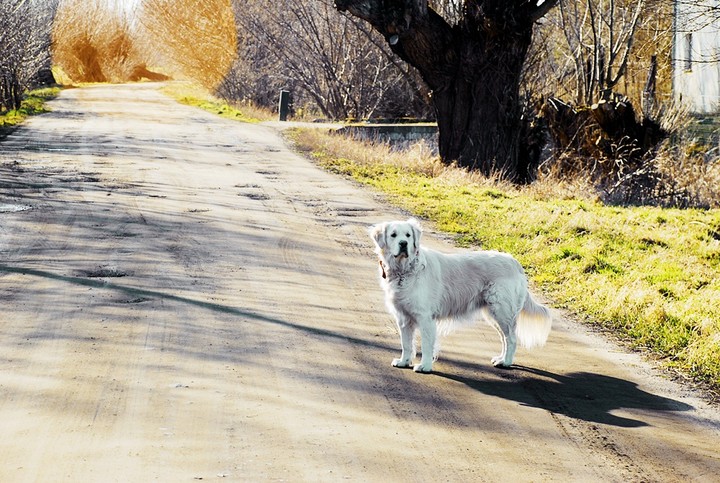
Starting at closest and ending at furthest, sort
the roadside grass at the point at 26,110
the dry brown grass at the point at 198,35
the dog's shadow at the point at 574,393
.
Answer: the dog's shadow at the point at 574,393 → the roadside grass at the point at 26,110 → the dry brown grass at the point at 198,35

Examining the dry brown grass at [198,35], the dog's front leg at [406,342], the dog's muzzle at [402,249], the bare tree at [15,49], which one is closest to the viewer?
the dog's muzzle at [402,249]

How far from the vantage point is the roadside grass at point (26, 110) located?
27.8 metres

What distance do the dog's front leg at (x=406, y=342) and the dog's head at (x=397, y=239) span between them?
0.49 meters

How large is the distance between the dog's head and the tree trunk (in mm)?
12216

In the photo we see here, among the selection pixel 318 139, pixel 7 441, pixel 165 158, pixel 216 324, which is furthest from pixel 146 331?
pixel 318 139

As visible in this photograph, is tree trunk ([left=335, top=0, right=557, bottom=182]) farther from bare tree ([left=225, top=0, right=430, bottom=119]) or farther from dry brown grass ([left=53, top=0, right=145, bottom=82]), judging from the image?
dry brown grass ([left=53, top=0, right=145, bottom=82])

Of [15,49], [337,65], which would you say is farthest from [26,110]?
[337,65]

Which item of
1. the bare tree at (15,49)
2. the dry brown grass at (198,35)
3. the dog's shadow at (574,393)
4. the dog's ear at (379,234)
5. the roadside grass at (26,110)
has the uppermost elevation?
the dry brown grass at (198,35)

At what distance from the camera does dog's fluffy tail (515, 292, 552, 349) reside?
24.4ft

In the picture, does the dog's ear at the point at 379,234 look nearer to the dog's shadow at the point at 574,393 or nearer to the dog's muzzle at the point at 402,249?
the dog's muzzle at the point at 402,249

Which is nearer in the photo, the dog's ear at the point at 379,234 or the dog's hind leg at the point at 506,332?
the dog's ear at the point at 379,234

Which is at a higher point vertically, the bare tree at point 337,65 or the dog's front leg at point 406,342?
the bare tree at point 337,65

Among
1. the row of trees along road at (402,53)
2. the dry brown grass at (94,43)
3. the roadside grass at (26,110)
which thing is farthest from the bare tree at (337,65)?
the dry brown grass at (94,43)

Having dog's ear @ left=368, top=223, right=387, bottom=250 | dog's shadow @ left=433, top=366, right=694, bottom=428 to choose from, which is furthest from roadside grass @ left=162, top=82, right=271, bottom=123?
dog's shadow @ left=433, top=366, right=694, bottom=428
